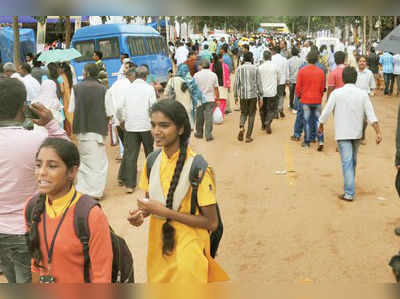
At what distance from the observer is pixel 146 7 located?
673 millimetres

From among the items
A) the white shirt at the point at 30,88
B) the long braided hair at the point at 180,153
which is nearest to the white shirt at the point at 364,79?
the white shirt at the point at 30,88

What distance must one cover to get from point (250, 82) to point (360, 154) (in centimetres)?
271

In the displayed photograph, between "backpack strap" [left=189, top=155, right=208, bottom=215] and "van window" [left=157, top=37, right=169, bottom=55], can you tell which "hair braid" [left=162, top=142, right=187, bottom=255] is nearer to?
"backpack strap" [left=189, top=155, right=208, bottom=215]

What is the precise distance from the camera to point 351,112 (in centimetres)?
699

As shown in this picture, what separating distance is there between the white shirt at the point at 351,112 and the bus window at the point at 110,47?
39.5 ft

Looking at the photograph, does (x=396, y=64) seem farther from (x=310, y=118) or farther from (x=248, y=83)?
(x=248, y=83)

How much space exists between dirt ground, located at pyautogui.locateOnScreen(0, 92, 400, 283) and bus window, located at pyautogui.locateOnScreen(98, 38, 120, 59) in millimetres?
7737

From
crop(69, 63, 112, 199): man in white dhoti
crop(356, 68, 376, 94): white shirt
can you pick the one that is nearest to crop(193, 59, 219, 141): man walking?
crop(356, 68, 376, 94): white shirt

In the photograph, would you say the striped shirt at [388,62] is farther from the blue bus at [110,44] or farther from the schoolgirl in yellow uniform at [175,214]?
the schoolgirl in yellow uniform at [175,214]

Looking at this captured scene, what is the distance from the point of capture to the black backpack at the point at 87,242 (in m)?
2.12

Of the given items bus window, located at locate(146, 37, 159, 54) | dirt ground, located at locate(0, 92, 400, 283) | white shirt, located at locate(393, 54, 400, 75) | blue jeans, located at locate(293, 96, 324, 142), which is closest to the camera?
dirt ground, located at locate(0, 92, 400, 283)

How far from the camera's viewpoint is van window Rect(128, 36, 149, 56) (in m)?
18.4

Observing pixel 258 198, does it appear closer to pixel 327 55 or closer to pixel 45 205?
pixel 45 205

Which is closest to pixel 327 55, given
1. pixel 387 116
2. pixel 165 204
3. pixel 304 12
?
pixel 387 116
